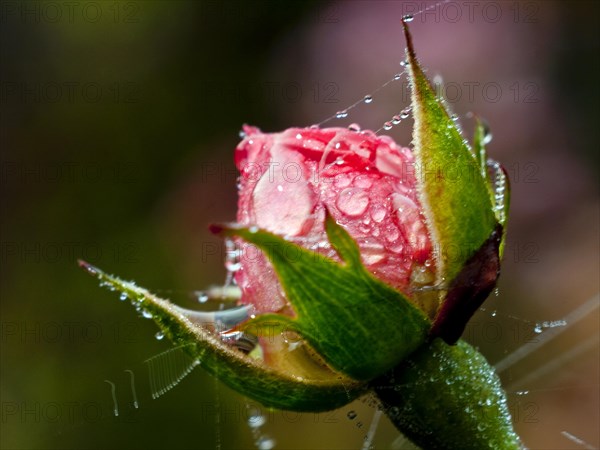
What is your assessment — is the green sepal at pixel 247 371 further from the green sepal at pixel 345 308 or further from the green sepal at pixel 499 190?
the green sepal at pixel 499 190

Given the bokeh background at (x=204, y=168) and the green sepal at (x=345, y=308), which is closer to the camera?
the green sepal at (x=345, y=308)

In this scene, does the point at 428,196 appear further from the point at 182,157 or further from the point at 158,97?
the point at 158,97

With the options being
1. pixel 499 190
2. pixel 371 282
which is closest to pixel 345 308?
pixel 371 282

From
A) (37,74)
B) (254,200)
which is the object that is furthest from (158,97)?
(254,200)

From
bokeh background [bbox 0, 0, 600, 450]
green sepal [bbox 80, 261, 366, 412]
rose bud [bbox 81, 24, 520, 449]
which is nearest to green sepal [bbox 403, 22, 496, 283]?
rose bud [bbox 81, 24, 520, 449]

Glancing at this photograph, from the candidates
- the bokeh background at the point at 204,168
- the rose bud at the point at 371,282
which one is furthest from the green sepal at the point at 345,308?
the bokeh background at the point at 204,168

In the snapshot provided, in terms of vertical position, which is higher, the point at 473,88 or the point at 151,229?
the point at 473,88

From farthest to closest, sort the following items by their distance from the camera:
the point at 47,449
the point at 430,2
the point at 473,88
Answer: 1. the point at 430,2
2. the point at 473,88
3. the point at 47,449
